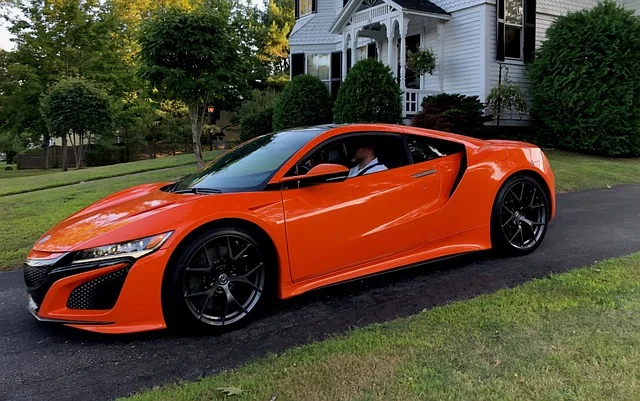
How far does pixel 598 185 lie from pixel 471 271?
22.0 ft

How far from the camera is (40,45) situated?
3030 centimetres

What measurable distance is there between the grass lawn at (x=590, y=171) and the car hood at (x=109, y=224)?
312 inches

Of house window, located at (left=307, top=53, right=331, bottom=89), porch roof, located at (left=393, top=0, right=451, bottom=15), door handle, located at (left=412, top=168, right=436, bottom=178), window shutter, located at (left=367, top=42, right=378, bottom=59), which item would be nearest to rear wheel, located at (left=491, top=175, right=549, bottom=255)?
door handle, located at (left=412, top=168, right=436, bottom=178)

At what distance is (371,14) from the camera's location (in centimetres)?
1627

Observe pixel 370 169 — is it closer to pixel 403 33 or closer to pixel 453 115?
pixel 453 115

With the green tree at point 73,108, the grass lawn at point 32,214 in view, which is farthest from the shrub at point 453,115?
the green tree at point 73,108

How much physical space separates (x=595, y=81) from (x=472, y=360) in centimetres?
1257

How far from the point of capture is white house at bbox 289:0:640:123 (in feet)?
46.7

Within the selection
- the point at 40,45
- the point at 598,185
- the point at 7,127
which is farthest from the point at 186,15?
the point at 7,127

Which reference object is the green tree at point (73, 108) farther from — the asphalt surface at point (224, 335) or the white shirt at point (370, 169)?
the white shirt at point (370, 169)

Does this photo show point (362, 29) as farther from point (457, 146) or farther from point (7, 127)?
point (7, 127)

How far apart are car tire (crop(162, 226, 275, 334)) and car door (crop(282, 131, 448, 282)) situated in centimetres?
27

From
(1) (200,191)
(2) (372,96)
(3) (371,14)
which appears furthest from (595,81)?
(1) (200,191)

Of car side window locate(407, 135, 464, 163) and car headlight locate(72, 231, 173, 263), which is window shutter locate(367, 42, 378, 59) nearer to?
car side window locate(407, 135, 464, 163)
